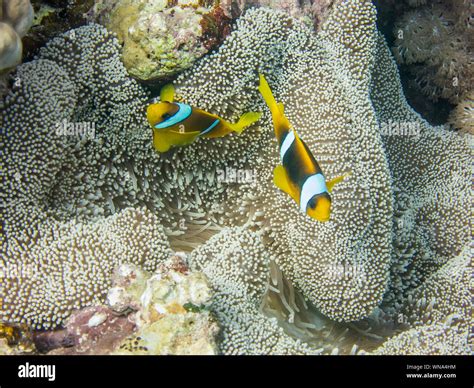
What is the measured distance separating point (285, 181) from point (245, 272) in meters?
0.93

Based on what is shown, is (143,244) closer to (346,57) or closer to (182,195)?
(182,195)

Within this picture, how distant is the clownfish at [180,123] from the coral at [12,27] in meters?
0.68

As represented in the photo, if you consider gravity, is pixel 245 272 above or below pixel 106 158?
below

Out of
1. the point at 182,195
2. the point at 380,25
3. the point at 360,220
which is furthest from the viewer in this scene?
the point at 380,25

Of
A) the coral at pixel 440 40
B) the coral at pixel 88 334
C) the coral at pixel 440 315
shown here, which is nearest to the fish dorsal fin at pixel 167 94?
the coral at pixel 88 334

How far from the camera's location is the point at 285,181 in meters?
1.71

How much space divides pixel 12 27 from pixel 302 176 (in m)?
1.56

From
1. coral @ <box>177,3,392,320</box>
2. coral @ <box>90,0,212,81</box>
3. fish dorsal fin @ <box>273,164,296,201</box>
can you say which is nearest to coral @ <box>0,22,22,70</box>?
coral @ <box>90,0,212,81</box>

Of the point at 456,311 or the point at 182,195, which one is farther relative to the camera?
the point at 182,195

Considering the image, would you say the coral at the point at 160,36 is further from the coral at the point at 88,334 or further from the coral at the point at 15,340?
the coral at the point at 15,340

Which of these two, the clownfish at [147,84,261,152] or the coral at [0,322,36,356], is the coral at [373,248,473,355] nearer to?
the clownfish at [147,84,261,152]

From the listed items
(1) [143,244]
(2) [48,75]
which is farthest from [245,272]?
(2) [48,75]

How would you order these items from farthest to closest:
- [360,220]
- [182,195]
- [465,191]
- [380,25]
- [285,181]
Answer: [380,25], [465,191], [182,195], [360,220], [285,181]

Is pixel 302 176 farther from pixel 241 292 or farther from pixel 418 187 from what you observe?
pixel 418 187
